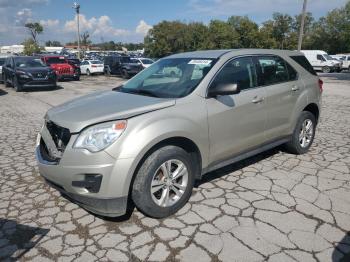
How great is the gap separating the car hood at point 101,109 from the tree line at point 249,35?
5095 centimetres

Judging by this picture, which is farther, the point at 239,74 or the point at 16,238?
the point at 239,74

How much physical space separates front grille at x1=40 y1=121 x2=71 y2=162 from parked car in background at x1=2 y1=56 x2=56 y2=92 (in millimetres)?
12440

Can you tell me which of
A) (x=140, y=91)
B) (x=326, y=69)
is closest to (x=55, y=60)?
(x=140, y=91)

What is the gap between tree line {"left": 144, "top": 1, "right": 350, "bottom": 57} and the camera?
5316 centimetres

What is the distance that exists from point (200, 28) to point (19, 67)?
46.3 meters

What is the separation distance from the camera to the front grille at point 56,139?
10.3ft

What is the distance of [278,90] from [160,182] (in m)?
2.36

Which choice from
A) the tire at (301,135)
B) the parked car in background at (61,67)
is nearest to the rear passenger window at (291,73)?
the tire at (301,135)

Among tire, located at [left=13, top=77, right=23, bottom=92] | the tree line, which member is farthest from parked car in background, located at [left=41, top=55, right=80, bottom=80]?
the tree line

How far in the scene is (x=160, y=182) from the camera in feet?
10.9

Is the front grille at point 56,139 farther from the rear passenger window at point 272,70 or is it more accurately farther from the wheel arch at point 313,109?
the wheel arch at point 313,109

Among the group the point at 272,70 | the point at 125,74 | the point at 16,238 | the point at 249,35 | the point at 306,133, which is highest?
the point at 249,35

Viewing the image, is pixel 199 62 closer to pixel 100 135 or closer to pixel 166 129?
pixel 166 129

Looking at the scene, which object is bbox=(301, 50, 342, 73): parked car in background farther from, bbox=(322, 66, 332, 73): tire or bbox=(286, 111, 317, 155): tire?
bbox=(286, 111, 317, 155): tire
